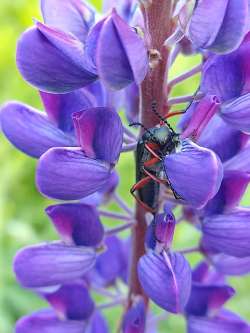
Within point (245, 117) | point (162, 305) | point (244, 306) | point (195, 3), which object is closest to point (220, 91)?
point (245, 117)

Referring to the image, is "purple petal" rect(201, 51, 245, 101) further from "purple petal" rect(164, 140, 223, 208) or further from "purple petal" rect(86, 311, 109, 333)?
"purple petal" rect(86, 311, 109, 333)

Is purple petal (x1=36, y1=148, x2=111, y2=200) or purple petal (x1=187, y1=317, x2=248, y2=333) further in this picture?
purple petal (x1=187, y1=317, x2=248, y2=333)

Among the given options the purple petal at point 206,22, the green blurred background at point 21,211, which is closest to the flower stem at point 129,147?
the purple petal at point 206,22

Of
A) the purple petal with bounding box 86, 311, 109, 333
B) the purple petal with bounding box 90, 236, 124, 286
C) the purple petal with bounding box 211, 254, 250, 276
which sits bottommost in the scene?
the purple petal with bounding box 86, 311, 109, 333

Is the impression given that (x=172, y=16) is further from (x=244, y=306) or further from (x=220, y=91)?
(x=244, y=306)

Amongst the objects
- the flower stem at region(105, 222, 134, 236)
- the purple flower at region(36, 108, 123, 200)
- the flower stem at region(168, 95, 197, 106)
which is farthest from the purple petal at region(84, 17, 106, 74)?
the flower stem at region(105, 222, 134, 236)

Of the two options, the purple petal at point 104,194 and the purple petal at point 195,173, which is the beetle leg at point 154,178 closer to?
the purple petal at point 195,173
